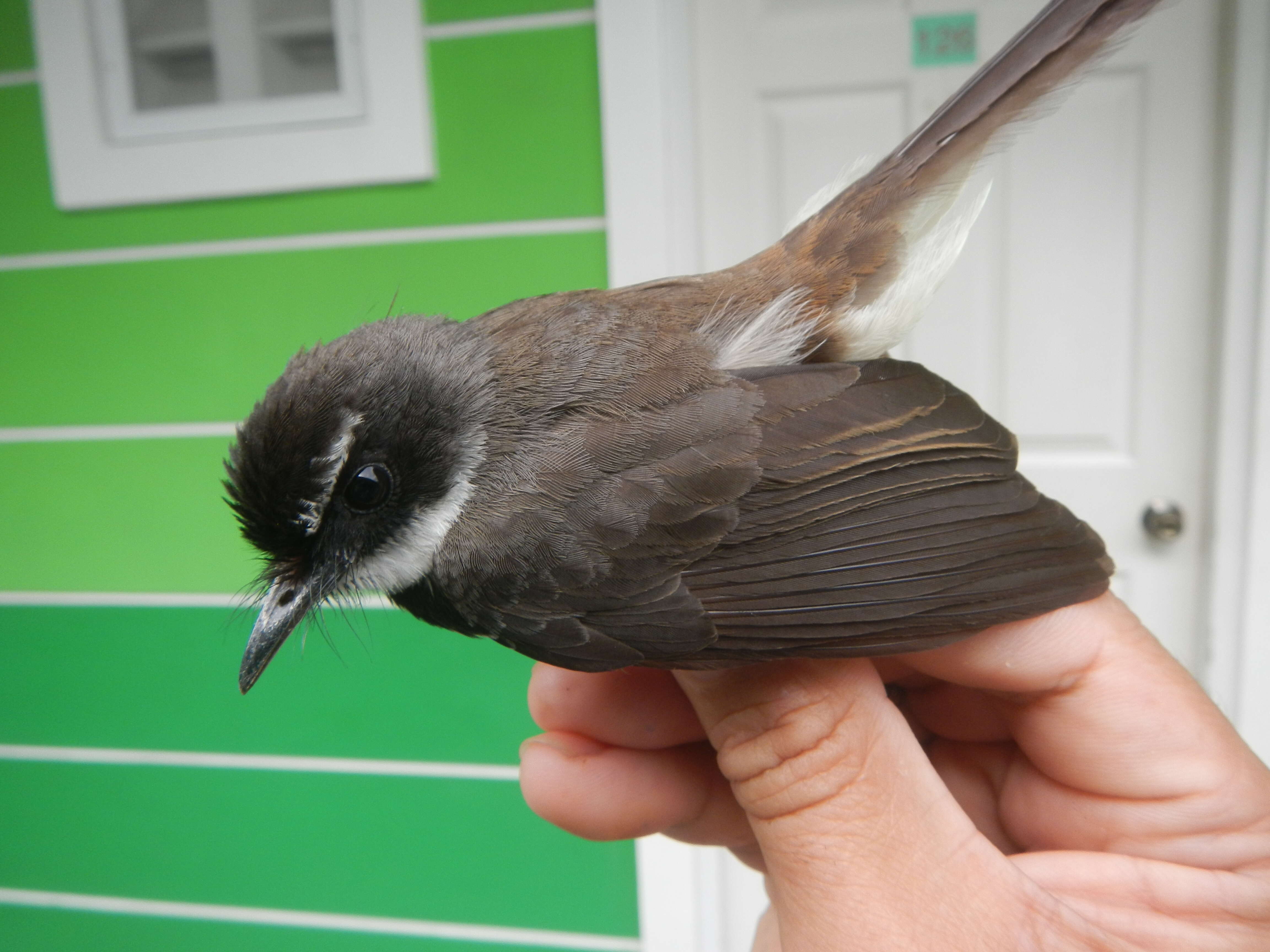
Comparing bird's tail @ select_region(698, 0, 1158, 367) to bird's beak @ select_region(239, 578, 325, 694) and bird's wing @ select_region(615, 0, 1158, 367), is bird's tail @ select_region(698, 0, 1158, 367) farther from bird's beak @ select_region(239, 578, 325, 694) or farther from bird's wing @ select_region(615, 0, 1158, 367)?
bird's beak @ select_region(239, 578, 325, 694)

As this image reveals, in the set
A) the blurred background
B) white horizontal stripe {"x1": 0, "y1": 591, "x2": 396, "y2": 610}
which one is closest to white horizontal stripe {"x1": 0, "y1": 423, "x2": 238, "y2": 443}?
the blurred background

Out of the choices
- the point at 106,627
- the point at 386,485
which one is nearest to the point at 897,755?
the point at 386,485

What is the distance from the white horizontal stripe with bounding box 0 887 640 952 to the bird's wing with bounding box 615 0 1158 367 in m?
1.81

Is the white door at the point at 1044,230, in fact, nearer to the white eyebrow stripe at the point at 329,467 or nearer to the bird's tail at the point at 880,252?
the bird's tail at the point at 880,252

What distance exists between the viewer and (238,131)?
1932 mm

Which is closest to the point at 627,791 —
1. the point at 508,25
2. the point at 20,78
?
the point at 508,25

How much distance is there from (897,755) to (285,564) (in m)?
0.72

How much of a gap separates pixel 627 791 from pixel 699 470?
0.57 metres

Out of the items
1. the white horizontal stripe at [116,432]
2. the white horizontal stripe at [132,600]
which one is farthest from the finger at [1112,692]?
the white horizontal stripe at [116,432]

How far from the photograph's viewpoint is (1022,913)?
2.61 ft

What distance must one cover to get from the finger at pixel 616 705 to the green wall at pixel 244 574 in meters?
0.80

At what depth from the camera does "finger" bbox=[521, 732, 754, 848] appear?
1163 mm

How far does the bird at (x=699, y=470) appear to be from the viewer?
2.79 feet

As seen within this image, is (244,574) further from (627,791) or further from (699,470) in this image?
(699,470)
